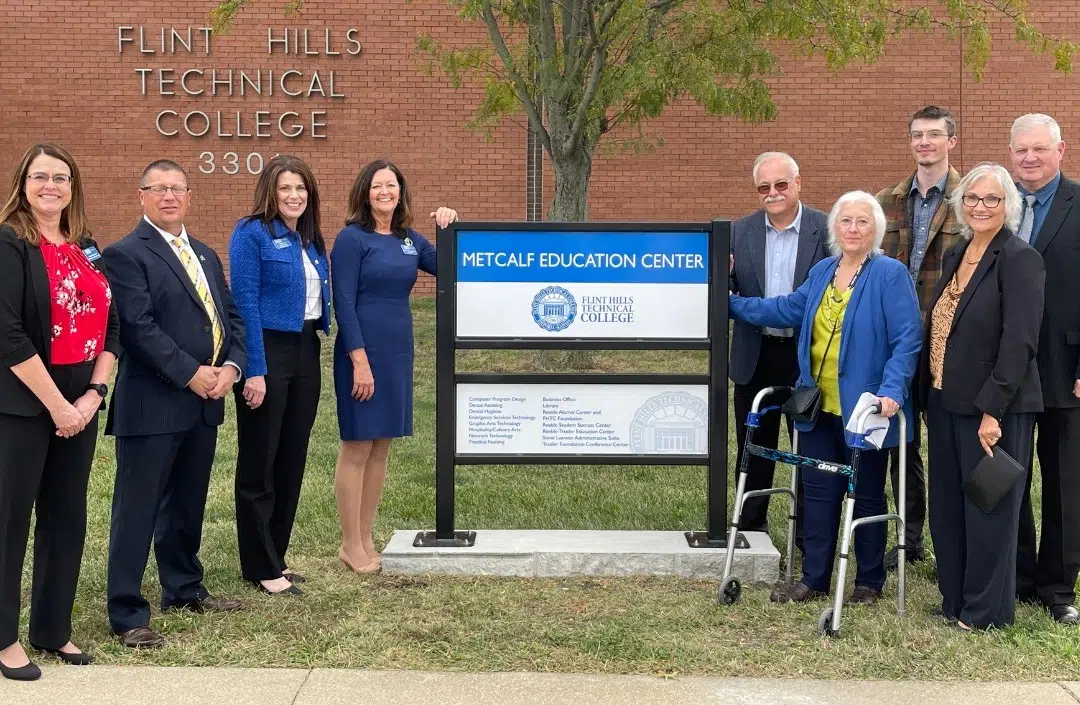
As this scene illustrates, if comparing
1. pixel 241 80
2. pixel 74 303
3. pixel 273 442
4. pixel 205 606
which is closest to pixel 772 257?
pixel 273 442

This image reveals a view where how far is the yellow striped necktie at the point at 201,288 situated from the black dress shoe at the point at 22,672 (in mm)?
1408

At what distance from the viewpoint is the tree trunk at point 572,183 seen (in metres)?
11.7

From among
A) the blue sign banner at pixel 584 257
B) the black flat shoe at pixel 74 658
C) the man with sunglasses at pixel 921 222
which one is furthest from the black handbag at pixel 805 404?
the black flat shoe at pixel 74 658

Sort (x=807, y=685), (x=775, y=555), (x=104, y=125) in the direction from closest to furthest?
(x=807, y=685) → (x=775, y=555) → (x=104, y=125)

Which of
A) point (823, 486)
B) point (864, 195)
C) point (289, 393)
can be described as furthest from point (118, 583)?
point (864, 195)

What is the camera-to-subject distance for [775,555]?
5.57m

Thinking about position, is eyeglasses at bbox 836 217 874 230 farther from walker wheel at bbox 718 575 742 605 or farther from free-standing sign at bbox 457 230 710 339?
walker wheel at bbox 718 575 742 605

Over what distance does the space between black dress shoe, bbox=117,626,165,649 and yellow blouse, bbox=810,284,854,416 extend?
305 cm

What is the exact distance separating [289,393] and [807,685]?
2651mm

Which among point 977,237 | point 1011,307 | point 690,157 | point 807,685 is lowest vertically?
point 807,685

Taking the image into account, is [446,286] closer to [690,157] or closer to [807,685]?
[807,685]

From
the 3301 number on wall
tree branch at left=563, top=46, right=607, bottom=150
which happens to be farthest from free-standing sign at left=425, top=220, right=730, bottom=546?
the 3301 number on wall

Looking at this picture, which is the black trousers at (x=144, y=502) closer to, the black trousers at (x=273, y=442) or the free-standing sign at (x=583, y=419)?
the black trousers at (x=273, y=442)

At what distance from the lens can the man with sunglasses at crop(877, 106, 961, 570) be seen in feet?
18.5
